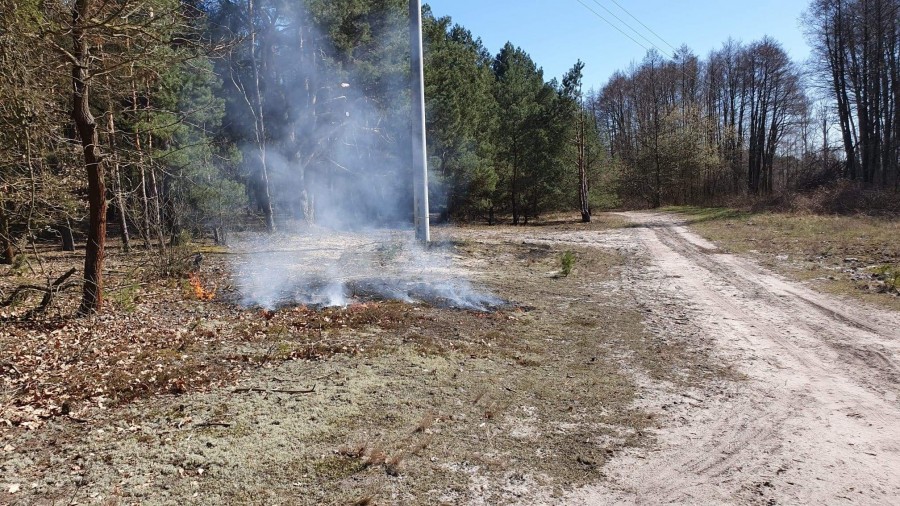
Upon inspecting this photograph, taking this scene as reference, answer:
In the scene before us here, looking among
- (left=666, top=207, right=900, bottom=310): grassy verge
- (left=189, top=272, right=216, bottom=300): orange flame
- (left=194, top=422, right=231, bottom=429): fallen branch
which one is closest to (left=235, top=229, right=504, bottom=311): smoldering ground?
(left=189, top=272, right=216, bottom=300): orange flame

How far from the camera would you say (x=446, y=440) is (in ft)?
15.0

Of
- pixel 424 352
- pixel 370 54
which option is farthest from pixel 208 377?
pixel 370 54

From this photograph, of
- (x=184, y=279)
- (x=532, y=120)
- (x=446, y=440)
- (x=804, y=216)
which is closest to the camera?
(x=446, y=440)

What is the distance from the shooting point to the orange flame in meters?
10.2

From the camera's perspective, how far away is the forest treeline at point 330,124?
22.8 ft

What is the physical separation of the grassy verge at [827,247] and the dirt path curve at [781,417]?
4.34 feet

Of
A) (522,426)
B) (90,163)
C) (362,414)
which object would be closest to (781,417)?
(522,426)

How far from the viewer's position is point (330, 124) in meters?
25.4

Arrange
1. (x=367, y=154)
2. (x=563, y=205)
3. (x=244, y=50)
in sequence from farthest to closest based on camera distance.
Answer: (x=563, y=205)
(x=367, y=154)
(x=244, y=50)

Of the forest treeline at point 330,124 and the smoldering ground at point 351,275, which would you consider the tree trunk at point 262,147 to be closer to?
the forest treeline at point 330,124

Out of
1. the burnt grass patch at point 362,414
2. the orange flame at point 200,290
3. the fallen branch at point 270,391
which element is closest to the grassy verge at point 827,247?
the burnt grass patch at point 362,414

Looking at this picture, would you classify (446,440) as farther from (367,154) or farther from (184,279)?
(367,154)

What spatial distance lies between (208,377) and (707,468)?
4951 mm

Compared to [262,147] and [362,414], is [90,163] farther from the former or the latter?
[262,147]
